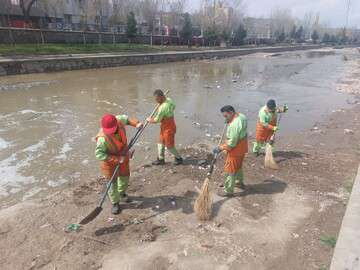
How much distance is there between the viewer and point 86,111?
14.0 m

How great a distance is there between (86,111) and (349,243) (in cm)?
1165

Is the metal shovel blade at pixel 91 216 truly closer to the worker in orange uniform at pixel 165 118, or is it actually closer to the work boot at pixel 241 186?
the worker in orange uniform at pixel 165 118

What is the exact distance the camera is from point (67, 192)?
6.49 meters

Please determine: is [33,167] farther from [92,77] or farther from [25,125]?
[92,77]

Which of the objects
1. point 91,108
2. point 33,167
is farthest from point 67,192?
point 91,108

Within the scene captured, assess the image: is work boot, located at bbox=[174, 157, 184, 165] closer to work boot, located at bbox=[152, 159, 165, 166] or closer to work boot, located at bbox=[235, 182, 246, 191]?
work boot, located at bbox=[152, 159, 165, 166]

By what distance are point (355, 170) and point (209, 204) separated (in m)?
4.14

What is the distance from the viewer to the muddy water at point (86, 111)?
7993 mm

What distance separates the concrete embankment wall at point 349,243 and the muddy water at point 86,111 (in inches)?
196

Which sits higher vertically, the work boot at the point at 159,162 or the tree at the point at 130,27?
the tree at the point at 130,27

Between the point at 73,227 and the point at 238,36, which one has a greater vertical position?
the point at 238,36

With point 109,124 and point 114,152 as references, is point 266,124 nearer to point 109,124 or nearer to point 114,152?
point 114,152

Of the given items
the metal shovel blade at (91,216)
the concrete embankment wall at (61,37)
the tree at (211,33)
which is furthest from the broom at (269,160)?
the tree at (211,33)

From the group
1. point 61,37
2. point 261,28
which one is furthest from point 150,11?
point 261,28
